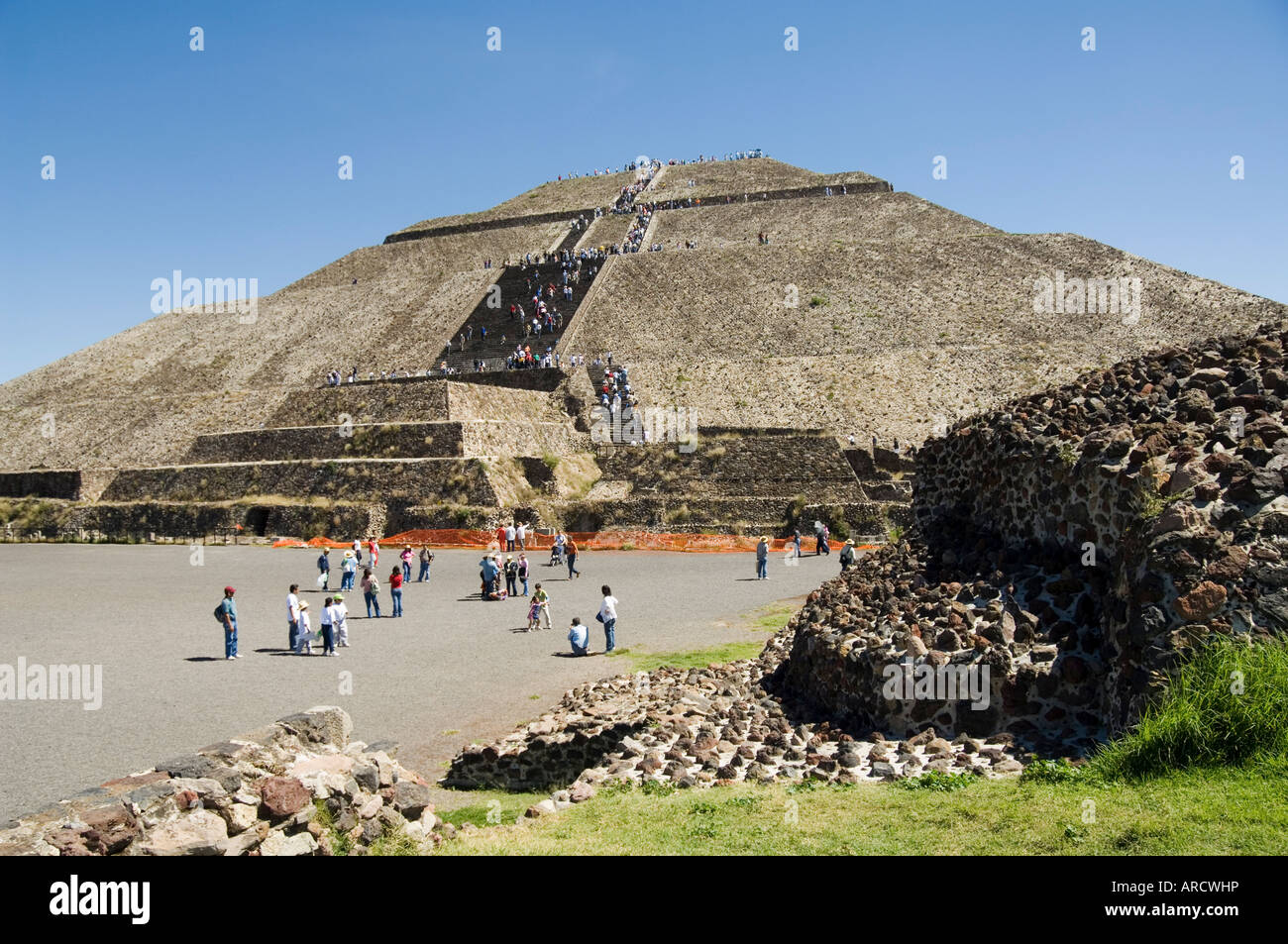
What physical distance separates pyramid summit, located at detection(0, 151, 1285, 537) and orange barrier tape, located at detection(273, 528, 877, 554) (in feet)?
2.26

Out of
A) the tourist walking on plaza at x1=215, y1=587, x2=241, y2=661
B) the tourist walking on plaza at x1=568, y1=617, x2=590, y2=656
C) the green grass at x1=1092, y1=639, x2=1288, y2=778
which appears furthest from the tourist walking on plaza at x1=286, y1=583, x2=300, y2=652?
the green grass at x1=1092, y1=639, x2=1288, y2=778

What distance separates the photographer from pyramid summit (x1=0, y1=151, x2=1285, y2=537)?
34.7 m

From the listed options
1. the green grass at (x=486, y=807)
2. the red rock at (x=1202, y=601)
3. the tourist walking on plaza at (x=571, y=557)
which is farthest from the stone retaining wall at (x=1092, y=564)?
the tourist walking on plaza at (x=571, y=557)

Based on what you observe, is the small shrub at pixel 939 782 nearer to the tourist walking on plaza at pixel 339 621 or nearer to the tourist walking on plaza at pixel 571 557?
the tourist walking on plaza at pixel 339 621

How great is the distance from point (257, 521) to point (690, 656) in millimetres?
24953

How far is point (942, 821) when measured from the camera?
19.8 ft

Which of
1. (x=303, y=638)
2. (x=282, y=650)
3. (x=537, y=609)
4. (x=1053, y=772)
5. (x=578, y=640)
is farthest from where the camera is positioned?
(x=537, y=609)

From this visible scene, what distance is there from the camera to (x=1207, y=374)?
8.55 meters

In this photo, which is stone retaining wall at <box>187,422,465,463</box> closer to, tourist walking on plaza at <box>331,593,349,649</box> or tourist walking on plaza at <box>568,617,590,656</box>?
tourist walking on plaza at <box>331,593,349,649</box>

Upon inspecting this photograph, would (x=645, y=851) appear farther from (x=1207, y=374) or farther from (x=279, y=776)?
(x=1207, y=374)
